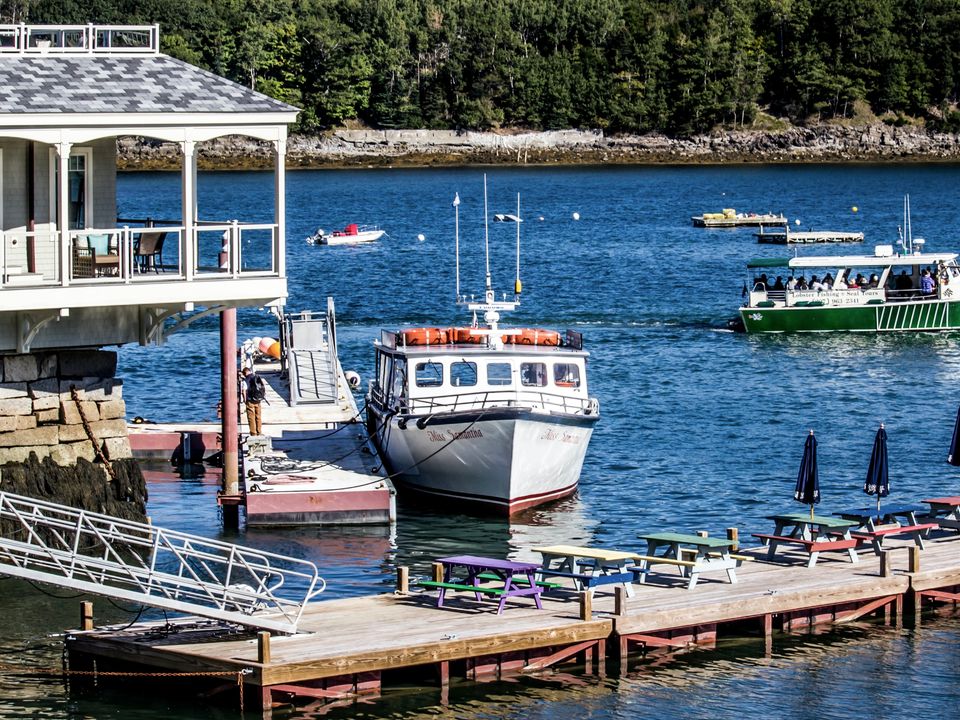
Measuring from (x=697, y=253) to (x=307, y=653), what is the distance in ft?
254

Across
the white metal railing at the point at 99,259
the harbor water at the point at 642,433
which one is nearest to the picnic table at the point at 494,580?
the harbor water at the point at 642,433

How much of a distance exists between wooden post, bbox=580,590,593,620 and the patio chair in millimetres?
9826

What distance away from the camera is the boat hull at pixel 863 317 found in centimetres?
6444

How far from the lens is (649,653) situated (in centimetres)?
2762

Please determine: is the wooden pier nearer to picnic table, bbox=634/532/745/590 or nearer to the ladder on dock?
picnic table, bbox=634/532/745/590

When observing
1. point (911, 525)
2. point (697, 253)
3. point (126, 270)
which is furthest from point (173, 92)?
point (697, 253)

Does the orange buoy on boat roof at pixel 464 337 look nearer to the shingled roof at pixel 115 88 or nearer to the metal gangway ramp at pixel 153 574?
the shingled roof at pixel 115 88

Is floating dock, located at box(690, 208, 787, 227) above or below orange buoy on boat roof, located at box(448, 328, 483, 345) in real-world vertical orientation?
above

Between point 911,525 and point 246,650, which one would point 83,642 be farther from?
point 911,525

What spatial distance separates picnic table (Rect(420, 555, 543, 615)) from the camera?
2705 centimetres

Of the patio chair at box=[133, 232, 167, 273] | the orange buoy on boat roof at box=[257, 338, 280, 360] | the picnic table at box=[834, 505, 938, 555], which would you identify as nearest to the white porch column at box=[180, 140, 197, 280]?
the patio chair at box=[133, 232, 167, 273]

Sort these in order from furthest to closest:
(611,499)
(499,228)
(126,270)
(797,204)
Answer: (797,204), (499,228), (611,499), (126,270)

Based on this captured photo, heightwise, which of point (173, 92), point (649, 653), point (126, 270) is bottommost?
point (649, 653)

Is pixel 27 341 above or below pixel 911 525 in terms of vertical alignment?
above
